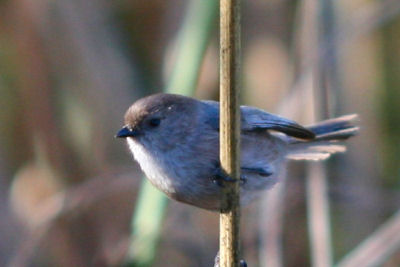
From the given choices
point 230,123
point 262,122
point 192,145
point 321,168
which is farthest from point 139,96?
point 230,123

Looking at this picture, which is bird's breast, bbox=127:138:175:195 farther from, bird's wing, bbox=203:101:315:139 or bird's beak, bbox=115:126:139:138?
bird's wing, bbox=203:101:315:139

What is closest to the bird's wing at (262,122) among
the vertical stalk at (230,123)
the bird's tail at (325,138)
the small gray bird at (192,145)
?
the small gray bird at (192,145)

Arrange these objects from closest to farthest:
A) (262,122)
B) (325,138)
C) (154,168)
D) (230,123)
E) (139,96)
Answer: (230,123) → (154,168) → (262,122) → (325,138) → (139,96)

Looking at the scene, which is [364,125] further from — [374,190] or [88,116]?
[88,116]

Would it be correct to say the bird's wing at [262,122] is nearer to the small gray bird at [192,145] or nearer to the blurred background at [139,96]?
the small gray bird at [192,145]

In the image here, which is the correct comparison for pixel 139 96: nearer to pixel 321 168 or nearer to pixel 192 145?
pixel 321 168

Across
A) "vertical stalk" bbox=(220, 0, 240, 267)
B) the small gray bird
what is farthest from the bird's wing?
"vertical stalk" bbox=(220, 0, 240, 267)
